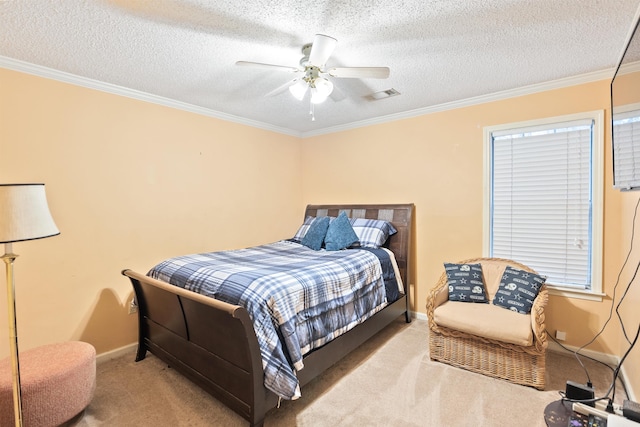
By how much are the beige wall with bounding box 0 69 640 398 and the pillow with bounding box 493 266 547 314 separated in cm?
54

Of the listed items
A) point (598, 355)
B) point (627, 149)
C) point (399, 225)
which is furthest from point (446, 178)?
point (598, 355)

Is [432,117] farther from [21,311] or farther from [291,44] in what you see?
[21,311]

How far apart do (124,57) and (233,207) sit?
6.28 feet

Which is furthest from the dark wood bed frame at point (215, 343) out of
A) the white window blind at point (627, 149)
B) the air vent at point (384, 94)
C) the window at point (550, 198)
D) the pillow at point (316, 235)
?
the air vent at point (384, 94)

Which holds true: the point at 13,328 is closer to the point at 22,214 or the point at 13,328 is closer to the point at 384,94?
the point at 22,214

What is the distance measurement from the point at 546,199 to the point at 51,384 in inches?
157

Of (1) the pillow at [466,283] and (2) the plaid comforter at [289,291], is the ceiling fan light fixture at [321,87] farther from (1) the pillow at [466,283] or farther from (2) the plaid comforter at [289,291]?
(1) the pillow at [466,283]

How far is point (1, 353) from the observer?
2.23 meters

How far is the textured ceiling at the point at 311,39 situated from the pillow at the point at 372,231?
1.45 metres

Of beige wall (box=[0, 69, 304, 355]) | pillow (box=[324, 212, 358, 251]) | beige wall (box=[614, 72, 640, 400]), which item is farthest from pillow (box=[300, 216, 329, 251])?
beige wall (box=[614, 72, 640, 400])

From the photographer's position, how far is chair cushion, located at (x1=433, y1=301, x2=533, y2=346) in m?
2.19

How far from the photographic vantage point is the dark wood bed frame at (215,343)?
176cm

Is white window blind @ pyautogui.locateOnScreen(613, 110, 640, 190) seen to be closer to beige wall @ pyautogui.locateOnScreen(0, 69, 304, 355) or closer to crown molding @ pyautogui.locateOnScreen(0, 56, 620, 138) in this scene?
crown molding @ pyautogui.locateOnScreen(0, 56, 620, 138)

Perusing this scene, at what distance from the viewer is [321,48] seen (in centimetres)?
177
